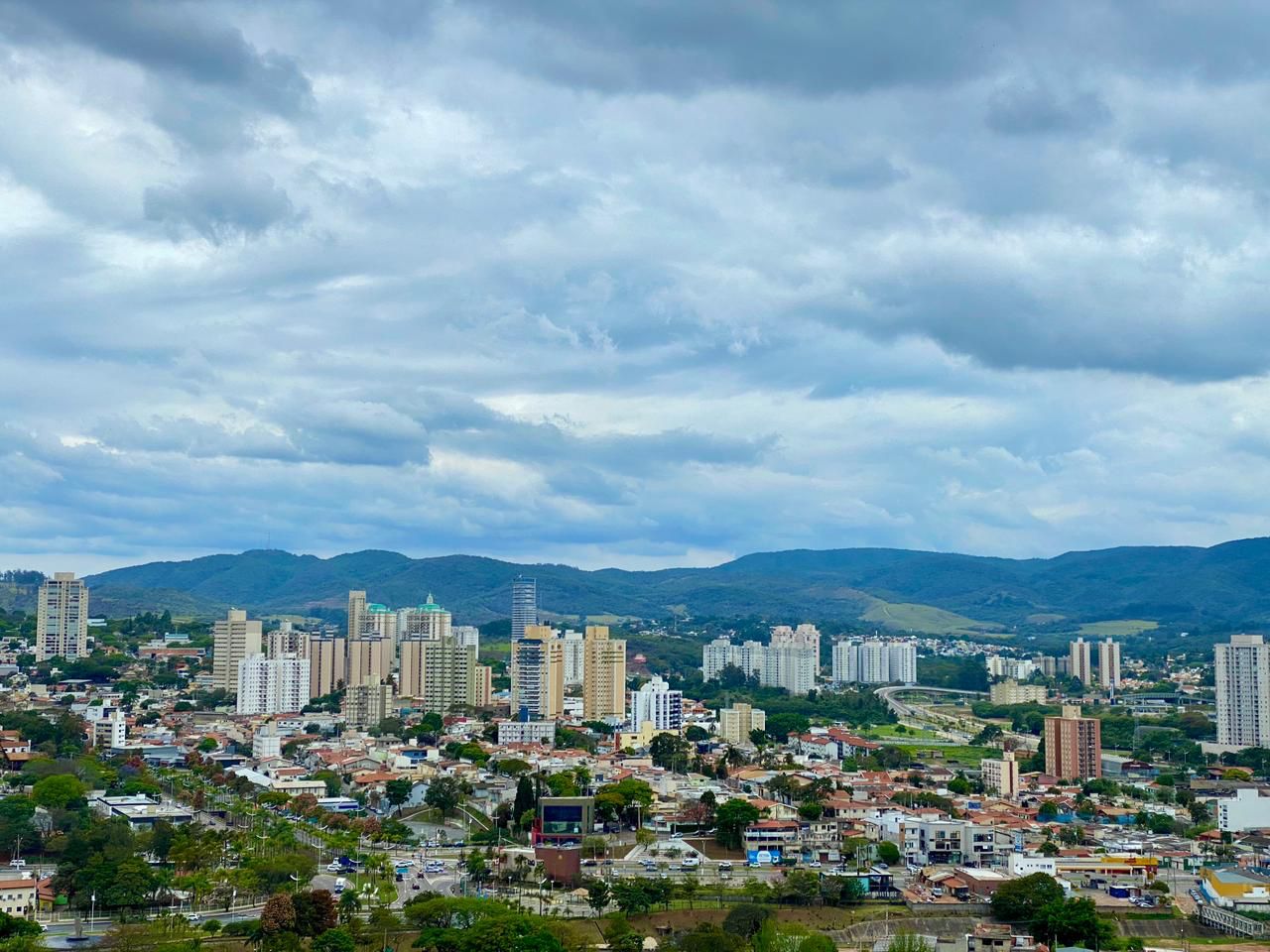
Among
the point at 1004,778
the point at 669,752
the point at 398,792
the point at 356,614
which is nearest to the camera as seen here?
the point at 398,792

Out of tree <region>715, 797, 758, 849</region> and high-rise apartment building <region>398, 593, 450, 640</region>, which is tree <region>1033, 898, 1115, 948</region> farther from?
high-rise apartment building <region>398, 593, 450, 640</region>

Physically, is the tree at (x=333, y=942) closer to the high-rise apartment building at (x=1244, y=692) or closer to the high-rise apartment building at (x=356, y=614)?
the high-rise apartment building at (x=1244, y=692)

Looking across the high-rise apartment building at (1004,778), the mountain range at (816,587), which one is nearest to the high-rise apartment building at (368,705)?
the high-rise apartment building at (1004,778)

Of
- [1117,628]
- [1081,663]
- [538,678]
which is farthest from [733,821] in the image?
[1117,628]

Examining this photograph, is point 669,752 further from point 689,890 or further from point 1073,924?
point 1073,924

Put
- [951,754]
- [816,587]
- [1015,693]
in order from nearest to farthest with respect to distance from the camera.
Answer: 1. [951,754]
2. [1015,693]
3. [816,587]

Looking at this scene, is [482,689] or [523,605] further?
[523,605]

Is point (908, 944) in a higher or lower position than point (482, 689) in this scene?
lower

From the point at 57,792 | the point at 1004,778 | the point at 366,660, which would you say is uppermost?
the point at 366,660
